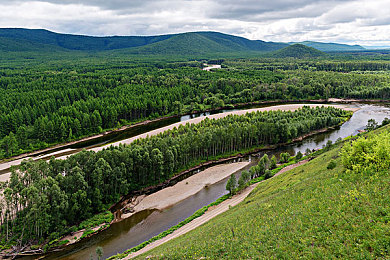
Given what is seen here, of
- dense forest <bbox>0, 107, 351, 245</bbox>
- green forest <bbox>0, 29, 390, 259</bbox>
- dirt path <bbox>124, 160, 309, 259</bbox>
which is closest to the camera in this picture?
green forest <bbox>0, 29, 390, 259</bbox>

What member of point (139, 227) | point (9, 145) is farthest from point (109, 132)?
point (139, 227)

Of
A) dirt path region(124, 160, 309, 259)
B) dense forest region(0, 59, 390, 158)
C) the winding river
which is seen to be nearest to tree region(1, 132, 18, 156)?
dense forest region(0, 59, 390, 158)

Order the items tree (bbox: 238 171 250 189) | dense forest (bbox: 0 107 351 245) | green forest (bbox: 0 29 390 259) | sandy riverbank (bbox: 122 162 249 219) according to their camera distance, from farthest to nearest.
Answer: tree (bbox: 238 171 250 189)
sandy riverbank (bbox: 122 162 249 219)
dense forest (bbox: 0 107 351 245)
green forest (bbox: 0 29 390 259)

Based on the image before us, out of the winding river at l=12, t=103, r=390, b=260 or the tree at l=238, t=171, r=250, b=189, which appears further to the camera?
the tree at l=238, t=171, r=250, b=189

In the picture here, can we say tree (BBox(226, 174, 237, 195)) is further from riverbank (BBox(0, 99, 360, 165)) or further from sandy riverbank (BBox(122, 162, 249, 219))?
riverbank (BBox(0, 99, 360, 165))

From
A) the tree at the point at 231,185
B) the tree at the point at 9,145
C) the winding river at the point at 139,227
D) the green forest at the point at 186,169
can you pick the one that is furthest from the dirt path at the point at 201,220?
the tree at the point at 9,145

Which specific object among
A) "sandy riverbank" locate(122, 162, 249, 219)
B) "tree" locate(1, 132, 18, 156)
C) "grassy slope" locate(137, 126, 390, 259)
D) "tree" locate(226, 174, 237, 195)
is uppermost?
"grassy slope" locate(137, 126, 390, 259)
